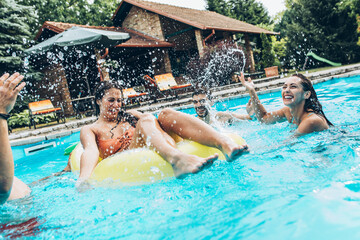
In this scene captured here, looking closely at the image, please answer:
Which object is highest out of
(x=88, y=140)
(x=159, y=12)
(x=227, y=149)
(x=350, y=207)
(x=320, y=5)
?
(x=159, y=12)

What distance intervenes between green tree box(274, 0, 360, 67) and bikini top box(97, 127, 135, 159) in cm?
1647

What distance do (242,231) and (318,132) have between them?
1920 millimetres

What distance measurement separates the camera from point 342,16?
15.4 m

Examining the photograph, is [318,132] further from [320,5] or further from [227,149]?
[320,5]

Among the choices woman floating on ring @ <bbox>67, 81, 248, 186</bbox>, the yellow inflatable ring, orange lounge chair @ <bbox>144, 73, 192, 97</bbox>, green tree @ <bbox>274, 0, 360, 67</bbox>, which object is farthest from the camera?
green tree @ <bbox>274, 0, 360, 67</bbox>

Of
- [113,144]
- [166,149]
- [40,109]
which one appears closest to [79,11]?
[40,109]

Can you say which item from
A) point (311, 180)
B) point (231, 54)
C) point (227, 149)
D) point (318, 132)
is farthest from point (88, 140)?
point (231, 54)

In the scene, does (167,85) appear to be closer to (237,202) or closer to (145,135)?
(145,135)

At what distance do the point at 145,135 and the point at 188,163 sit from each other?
55 cm

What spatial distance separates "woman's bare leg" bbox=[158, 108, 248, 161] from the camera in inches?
76.9

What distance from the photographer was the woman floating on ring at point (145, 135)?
76.3 inches

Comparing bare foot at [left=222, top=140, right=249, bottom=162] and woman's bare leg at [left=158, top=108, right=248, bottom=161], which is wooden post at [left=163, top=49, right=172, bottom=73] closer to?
woman's bare leg at [left=158, top=108, right=248, bottom=161]

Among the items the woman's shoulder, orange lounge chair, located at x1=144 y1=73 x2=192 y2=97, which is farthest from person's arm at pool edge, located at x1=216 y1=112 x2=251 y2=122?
orange lounge chair, located at x1=144 y1=73 x2=192 y2=97

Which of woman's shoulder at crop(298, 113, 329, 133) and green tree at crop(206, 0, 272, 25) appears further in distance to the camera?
green tree at crop(206, 0, 272, 25)
